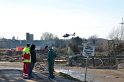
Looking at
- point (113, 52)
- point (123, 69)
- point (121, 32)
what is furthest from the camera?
point (121, 32)

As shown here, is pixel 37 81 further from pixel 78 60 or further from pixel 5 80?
pixel 78 60

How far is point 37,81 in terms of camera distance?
70.6ft

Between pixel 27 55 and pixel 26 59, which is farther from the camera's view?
pixel 26 59

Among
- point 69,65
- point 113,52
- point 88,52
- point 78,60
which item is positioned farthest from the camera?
point 113,52

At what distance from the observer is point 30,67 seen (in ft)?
74.4

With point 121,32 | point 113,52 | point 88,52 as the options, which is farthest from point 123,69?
point 121,32

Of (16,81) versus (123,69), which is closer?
(16,81)

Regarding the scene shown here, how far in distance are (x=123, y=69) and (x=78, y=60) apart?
31.7 ft

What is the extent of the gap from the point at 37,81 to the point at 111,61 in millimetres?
27786

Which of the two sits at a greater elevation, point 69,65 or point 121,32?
point 121,32

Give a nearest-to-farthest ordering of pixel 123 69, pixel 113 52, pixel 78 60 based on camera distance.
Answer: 1. pixel 123 69
2. pixel 78 60
3. pixel 113 52

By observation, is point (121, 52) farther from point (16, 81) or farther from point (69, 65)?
point (16, 81)

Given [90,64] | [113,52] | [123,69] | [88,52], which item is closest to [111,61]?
[90,64]

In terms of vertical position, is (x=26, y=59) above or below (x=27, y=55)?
below
